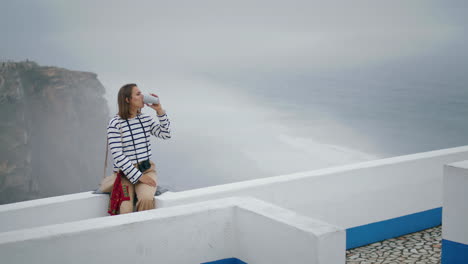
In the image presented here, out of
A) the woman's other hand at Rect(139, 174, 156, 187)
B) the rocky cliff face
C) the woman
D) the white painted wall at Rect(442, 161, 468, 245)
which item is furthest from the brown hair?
the rocky cliff face

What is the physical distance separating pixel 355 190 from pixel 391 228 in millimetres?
487

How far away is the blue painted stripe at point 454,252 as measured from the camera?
11.1ft

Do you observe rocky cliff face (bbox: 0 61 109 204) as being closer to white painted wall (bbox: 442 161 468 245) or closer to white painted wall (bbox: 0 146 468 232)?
white painted wall (bbox: 0 146 468 232)

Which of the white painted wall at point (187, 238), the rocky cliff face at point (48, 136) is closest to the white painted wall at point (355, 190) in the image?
the white painted wall at point (187, 238)

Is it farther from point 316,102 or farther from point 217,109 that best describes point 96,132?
point 316,102

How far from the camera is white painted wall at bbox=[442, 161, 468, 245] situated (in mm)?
3379

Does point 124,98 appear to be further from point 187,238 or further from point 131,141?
point 187,238

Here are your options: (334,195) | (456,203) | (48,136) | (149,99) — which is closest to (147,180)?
(149,99)

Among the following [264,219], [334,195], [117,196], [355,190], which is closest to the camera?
[264,219]

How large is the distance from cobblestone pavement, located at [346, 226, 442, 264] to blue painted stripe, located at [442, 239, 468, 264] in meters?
0.42

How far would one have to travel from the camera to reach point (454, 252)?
3455 mm

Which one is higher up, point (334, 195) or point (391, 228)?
point (334, 195)

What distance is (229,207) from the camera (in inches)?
113

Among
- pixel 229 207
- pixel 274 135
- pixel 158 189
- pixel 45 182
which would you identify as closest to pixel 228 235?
pixel 229 207
